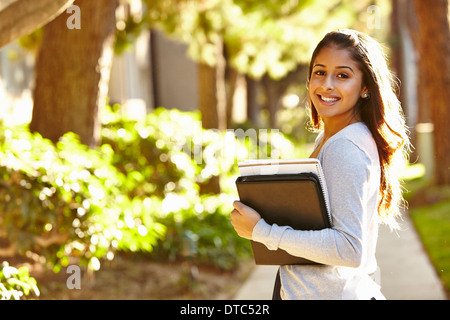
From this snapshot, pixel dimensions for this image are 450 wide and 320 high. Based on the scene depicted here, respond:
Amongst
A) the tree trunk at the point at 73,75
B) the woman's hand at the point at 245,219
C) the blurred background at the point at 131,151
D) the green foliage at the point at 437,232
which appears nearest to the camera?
the woman's hand at the point at 245,219

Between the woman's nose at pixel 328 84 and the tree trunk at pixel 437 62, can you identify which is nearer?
the woman's nose at pixel 328 84

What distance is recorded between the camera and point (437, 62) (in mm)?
10242

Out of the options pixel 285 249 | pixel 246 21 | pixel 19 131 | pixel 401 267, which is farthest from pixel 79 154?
pixel 246 21

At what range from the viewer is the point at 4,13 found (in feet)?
9.61

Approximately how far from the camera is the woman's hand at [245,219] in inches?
78.0

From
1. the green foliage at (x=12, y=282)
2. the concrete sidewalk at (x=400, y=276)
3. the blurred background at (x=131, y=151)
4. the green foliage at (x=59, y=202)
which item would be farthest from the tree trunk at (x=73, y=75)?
the green foliage at (x=12, y=282)

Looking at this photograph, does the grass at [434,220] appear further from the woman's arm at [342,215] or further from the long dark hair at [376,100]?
the woman's arm at [342,215]

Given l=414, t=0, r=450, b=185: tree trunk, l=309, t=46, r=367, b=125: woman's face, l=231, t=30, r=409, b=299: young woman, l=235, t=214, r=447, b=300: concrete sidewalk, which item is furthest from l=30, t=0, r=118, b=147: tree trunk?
l=414, t=0, r=450, b=185: tree trunk

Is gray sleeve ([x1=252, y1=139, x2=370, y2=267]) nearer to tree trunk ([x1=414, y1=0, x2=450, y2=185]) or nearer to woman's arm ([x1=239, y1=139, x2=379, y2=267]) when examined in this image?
woman's arm ([x1=239, y1=139, x2=379, y2=267])

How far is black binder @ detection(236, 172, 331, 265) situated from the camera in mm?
1870

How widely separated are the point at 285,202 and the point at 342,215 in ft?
0.65

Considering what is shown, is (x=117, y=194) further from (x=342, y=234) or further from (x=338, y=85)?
(x=342, y=234)

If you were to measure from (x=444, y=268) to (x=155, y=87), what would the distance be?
42.6 ft

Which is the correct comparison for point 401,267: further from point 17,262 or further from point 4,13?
point 4,13
